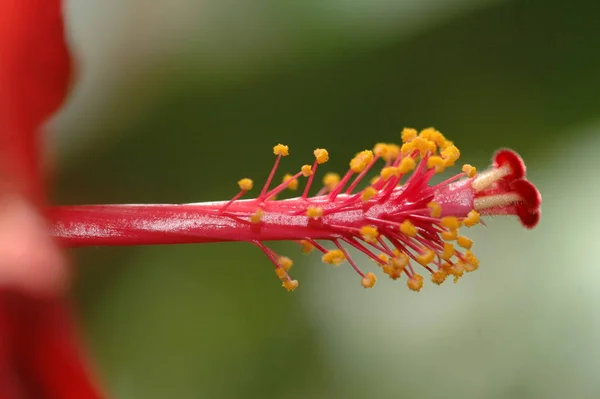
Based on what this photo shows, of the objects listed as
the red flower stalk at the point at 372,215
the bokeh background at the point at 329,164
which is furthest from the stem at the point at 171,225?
the bokeh background at the point at 329,164

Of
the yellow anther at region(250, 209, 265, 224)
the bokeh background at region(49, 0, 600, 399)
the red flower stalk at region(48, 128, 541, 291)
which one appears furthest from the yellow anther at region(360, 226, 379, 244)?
the bokeh background at region(49, 0, 600, 399)

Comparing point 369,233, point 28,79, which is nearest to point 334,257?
point 369,233

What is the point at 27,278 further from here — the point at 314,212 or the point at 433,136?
the point at 433,136

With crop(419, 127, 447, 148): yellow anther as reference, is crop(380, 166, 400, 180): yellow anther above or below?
below

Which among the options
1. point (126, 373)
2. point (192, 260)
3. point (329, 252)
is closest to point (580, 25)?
point (192, 260)

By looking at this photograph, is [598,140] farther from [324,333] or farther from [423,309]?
[324,333]

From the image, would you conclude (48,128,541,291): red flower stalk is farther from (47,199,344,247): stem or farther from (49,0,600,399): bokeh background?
(49,0,600,399): bokeh background
